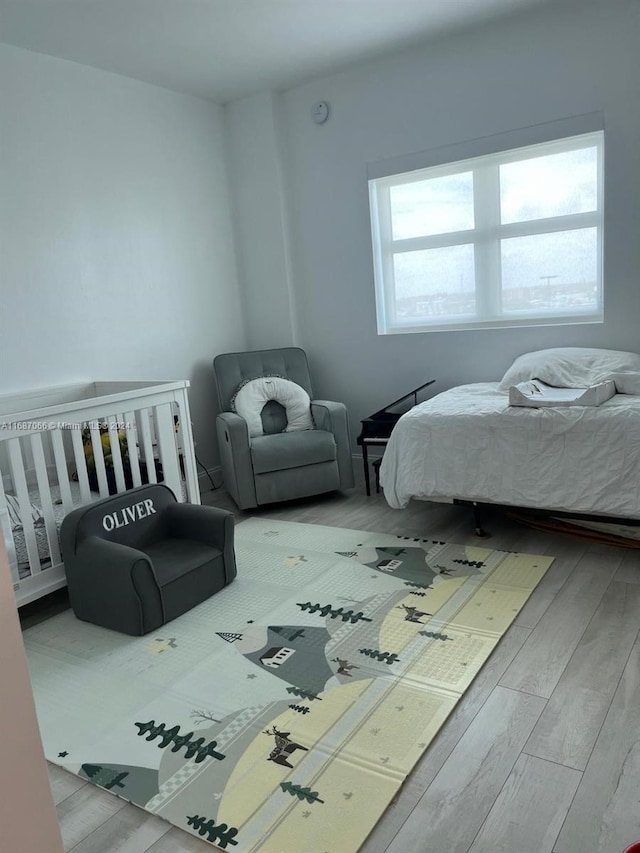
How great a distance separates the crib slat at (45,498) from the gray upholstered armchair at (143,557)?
0.10m

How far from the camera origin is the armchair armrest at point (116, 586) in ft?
7.86

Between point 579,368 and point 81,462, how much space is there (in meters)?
2.41

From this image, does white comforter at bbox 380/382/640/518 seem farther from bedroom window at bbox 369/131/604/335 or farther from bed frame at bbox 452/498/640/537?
bedroom window at bbox 369/131/604/335

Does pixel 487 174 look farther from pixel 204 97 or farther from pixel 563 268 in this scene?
pixel 204 97

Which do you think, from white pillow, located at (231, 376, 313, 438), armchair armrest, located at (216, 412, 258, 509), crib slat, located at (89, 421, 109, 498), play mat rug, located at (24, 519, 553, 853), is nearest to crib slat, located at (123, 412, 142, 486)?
crib slat, located at (89, 421, 109, 498)

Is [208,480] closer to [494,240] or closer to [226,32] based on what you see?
[494,240]

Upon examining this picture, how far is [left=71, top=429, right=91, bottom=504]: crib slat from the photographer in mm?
2653

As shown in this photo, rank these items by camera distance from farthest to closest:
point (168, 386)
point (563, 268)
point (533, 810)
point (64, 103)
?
1. point (563, 268)
2. point (64, 103)
3. point (168, 386)
4. point (533, 810)

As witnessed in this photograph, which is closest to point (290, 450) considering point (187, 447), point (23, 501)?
point (187, 447)

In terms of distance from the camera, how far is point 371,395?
4.48 meters

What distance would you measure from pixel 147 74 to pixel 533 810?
4.05 m

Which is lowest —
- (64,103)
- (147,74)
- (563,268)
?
(563,268)

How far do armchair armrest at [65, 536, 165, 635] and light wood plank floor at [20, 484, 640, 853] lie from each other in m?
0.73

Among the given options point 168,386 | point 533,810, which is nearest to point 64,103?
point 168,386
